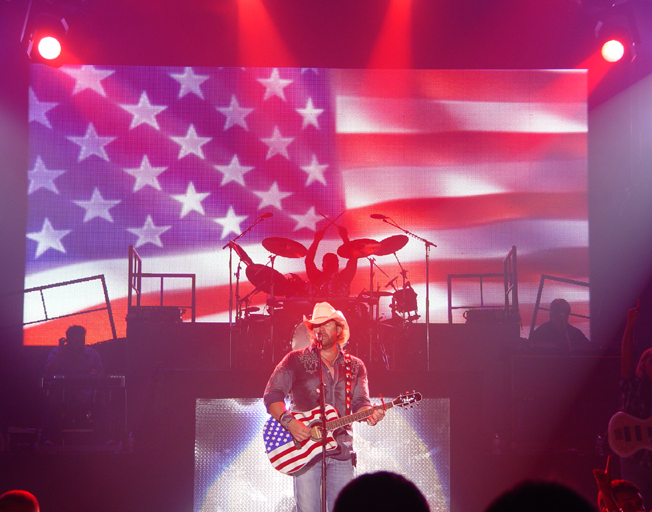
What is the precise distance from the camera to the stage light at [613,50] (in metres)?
5.75

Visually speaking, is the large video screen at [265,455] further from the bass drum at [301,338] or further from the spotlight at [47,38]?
the spotlight at [47,38]

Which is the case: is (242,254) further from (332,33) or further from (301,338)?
(332,33)

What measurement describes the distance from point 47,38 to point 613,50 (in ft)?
16.5

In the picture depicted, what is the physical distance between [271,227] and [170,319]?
4.94 ft

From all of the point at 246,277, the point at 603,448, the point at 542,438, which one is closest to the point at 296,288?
the point at 246,277

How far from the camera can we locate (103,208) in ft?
23.1

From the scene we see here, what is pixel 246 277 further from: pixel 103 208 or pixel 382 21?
pixel 382 21

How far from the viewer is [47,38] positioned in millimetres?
5500

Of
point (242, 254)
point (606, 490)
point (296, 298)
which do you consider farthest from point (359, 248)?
point (606, 490)

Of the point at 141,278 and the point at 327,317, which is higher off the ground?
the point at 141,278

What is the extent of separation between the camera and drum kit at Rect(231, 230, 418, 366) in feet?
20.9

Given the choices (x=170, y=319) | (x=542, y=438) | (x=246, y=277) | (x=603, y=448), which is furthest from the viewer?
(x=246, y=277)

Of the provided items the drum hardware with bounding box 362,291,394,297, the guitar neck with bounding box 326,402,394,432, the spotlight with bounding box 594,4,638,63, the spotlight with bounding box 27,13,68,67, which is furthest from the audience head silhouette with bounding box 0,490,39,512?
the spotlight with bounding box 594,4,638,63

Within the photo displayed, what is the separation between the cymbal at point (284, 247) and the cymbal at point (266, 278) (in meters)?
0.20
